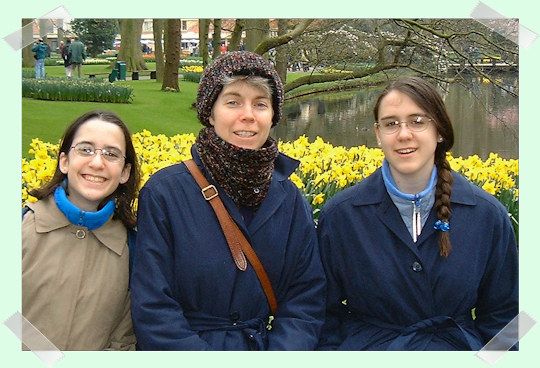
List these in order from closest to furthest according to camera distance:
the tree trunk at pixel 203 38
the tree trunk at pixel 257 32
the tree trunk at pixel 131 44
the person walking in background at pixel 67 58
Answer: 1. the tree trunk at pixel 131 44
2. the person walking in background at pixel 67 58
3. the tree trunk at pixel 203 38
4. the tree trunk at pixel 257 32

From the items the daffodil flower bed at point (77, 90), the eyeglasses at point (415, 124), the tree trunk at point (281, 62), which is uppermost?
the tree trunk at point (281, 62)

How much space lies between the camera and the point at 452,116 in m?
4.38

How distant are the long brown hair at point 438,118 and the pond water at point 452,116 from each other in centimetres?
195

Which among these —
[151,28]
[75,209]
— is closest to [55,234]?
[75,209]

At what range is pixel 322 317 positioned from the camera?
8.01 ft

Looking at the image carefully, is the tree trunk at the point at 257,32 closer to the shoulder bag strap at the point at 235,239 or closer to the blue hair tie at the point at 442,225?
the shoulder bag strap at the point at 235,239

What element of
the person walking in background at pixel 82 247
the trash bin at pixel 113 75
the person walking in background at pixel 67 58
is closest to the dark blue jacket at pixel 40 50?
the person walking in background at pixel 67 58

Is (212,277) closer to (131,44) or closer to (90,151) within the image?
(90,151)

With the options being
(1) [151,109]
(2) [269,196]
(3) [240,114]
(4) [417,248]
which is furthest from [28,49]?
(4) [417,248]

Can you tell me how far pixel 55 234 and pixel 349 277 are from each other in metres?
1.24

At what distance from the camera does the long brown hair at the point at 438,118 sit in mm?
2336

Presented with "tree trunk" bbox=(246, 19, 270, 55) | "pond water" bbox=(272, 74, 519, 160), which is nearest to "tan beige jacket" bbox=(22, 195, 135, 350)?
"tree trunk" bbox=(246, 19, 270, 55)

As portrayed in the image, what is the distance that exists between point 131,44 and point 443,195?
2253mm

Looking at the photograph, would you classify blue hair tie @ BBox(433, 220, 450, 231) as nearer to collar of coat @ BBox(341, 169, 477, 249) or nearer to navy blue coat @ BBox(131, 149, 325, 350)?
collar of coat @ BBox(341, 169, 477, 249)
